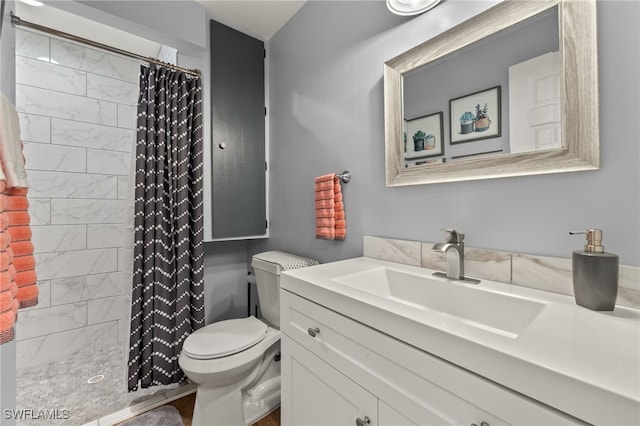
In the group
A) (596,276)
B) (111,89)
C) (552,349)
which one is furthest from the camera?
(111,89)

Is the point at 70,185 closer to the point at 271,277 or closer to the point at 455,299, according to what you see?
the point at 271,277

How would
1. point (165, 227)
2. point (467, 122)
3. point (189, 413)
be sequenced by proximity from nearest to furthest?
1. point (467, 122)
2. point (189, 413)
3. point (165, 227)

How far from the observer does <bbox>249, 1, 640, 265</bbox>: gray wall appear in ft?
2.31

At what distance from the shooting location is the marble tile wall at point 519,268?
0.69m

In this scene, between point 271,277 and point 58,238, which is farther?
point 58,238

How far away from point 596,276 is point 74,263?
2920 millimetres

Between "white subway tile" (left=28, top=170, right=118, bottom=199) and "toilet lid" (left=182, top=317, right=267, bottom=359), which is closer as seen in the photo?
"toilet lid" (left=182, top=317, right=267, bottom=359)

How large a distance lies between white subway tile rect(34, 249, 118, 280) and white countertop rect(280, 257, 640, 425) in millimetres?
2277

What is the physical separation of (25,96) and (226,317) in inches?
83.9

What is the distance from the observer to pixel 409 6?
111 cm

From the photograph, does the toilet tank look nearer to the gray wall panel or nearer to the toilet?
the toilet

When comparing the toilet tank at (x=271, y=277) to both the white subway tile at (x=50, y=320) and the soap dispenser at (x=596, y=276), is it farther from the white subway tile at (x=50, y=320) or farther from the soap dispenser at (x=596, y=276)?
the white subway tile at (x=50, y=320)

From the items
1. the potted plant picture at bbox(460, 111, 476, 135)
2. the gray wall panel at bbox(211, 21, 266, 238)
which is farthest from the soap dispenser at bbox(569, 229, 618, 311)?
the gray wall panel at bbox(211, 21, 266, 238)

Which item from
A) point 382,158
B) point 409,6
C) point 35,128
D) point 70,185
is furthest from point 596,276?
point 35,128
